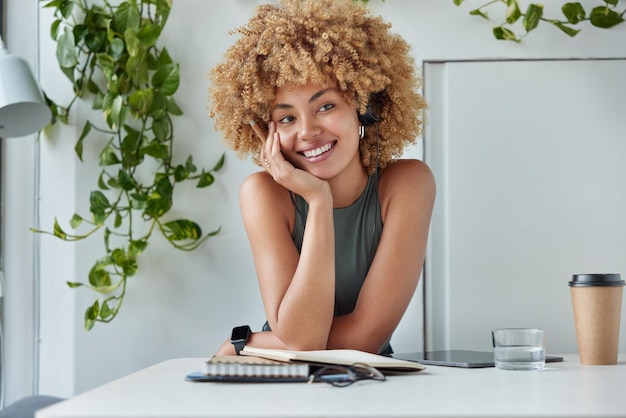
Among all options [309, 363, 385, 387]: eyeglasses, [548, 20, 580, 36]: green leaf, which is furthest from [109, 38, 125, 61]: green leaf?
[309, 363, 385, 387]: eyeglasses

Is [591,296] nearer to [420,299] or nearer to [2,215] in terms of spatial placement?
[420,299]

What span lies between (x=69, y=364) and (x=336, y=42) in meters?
1.04

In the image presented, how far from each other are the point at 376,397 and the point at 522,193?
1.19 metres

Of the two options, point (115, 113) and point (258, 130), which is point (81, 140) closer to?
point (115, 113)

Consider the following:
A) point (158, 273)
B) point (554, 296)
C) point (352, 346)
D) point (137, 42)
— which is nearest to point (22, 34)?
point (137, 42)

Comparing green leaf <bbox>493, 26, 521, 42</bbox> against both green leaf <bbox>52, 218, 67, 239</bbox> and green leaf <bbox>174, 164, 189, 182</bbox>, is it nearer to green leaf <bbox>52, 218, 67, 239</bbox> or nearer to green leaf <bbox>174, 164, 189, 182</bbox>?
green leaf <bbox>174, 164, 189, 182</bbox>

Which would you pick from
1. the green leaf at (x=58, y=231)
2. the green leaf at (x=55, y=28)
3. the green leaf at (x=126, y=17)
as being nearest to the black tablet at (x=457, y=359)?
the green leaf at (x=58, y=231)

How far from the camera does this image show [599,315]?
1.32 meters

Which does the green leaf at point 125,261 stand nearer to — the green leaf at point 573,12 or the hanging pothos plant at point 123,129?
the hanging pothos plant at point 123,129

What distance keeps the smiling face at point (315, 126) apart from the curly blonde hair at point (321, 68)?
2cm

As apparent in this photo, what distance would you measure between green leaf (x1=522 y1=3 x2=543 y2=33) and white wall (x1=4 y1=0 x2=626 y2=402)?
0.07 metres

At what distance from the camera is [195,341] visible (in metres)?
2.01

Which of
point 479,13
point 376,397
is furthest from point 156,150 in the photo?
point 376,397

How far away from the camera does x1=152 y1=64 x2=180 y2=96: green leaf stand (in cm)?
194
